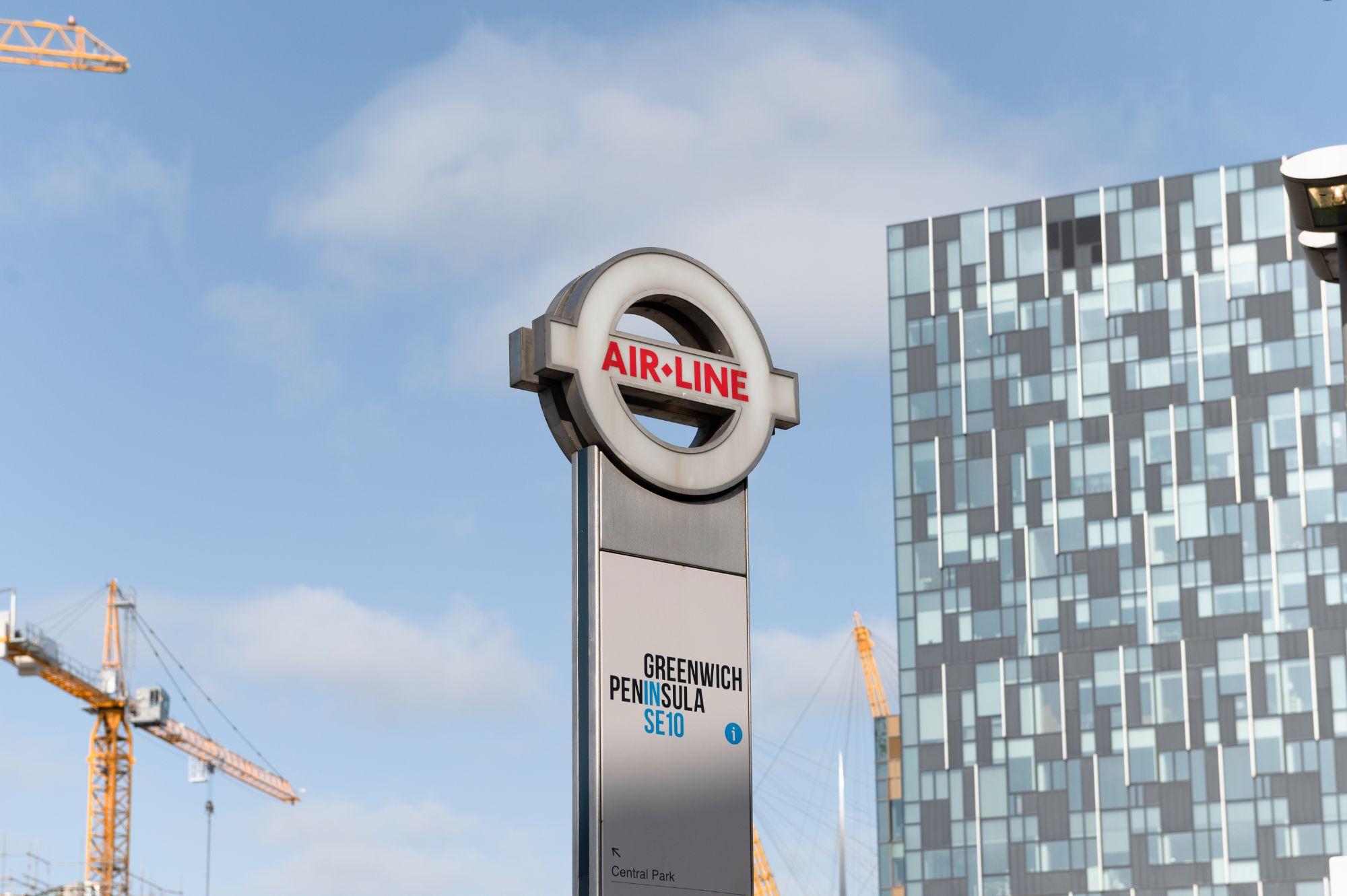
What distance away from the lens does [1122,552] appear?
4557 inches

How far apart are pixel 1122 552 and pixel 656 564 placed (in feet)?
317

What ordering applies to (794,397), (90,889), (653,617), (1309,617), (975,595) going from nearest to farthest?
(653,617)
(794,397)
(1309,617)
(975,595)
(90,889)

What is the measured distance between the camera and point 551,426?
22.4 metres

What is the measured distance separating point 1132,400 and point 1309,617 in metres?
15.5

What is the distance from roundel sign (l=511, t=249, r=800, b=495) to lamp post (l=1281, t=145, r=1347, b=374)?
624cm

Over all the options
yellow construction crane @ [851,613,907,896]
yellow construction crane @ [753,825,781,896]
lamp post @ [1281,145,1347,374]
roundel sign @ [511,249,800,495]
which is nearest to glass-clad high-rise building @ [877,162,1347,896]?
yellow construction crane @ [851,613,907,896]

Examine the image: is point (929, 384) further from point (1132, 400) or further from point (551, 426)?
point (551, 426)

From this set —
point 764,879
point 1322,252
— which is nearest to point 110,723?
point 764,879

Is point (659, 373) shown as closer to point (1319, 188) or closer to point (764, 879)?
point (1319, 188)

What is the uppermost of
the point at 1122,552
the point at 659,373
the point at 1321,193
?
the point at 1122,552

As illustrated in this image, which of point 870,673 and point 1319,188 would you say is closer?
point 1319,188

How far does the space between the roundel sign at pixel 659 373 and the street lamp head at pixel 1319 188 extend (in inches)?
245

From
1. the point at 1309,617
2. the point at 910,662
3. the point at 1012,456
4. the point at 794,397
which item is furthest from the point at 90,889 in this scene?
the point at 794,397

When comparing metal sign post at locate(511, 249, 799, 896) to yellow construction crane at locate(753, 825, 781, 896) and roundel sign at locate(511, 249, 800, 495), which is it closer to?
roundel sign at locate(511, 249, 800, 495)
